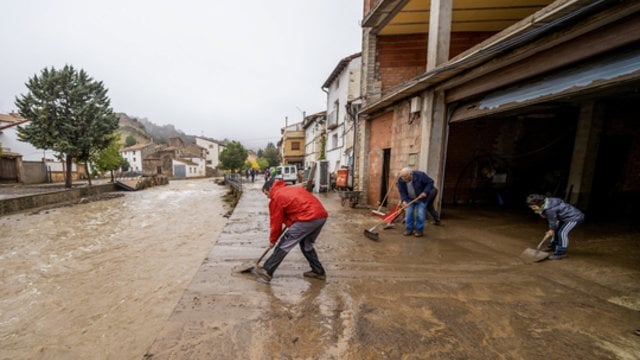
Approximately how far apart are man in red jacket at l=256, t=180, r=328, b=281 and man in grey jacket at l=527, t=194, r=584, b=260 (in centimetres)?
333

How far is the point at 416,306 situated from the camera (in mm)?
2473

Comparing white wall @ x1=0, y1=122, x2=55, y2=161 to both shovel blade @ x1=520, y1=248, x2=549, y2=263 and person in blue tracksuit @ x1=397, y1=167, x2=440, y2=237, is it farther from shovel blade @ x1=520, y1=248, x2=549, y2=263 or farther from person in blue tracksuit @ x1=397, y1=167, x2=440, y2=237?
shovel blade @ x1=520, y1=248, x2=549, y2=263

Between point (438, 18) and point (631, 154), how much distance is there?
6.78m

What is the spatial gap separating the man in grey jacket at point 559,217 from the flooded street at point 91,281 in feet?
18.6

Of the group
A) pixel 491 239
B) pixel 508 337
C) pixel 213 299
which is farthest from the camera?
pixel 491 239

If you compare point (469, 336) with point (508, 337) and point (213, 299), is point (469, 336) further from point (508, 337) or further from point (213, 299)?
point (213, 299)

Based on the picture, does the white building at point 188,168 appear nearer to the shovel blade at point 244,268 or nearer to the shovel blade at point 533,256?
the shovel blade at point 244,268

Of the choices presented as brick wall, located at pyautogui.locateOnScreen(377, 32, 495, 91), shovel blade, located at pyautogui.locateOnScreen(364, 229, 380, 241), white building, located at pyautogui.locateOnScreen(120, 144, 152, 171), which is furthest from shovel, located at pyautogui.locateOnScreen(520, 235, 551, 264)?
white building, located at pyautogui.locateOnScreen(120, 144, 152, 171)

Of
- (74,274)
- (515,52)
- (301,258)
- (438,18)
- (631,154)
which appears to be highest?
(438,18)

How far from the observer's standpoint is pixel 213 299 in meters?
2.61

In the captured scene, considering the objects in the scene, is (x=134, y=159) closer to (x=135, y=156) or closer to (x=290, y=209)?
(x=135, y=156)

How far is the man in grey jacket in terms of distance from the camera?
141 inches

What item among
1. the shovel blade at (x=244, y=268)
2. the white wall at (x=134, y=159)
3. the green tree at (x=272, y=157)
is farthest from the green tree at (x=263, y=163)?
the shovel blade at (x=244, y=268)

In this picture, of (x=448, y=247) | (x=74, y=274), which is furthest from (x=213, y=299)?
(x=74, y=274)
